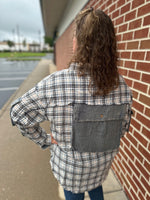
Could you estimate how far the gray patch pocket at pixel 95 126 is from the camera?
0.95m

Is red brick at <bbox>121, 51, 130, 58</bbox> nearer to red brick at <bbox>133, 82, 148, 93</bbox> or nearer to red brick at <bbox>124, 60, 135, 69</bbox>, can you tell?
red brick at <bbox>124, 60, 135, 69</bbox>

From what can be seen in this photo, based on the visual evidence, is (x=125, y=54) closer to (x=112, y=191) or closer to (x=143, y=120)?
(x=143, y=120)

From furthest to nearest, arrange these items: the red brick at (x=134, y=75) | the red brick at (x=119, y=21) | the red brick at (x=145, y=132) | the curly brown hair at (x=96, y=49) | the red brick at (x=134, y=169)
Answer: the red brick at (x=119, y=21)
the red brick at (x=134, y=169)
the red brick at (x=134, y=75)
the red brick at (x=145, y=132)
the curly brown hair at (x=96, y=49)

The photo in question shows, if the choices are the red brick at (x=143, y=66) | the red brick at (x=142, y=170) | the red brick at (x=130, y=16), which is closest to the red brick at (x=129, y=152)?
the red brick at (x=142, y=170)

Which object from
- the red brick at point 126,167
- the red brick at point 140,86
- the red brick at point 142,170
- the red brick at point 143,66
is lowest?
the red brick at point 126,167

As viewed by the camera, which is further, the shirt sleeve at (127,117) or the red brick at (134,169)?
the red brick at (134,169)

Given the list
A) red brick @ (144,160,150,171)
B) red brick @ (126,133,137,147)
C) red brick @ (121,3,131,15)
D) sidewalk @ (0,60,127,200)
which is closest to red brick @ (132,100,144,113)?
red brick @ (126,133,137,147)

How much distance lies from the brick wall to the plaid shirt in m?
0.41

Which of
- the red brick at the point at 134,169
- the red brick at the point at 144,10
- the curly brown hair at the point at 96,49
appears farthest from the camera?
the red brick at the point at 134,169

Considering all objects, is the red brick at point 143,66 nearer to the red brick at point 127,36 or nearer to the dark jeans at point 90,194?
the red brick at point 127,36

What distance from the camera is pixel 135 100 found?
5.26 ft

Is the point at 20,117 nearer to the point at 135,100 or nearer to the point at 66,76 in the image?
the point at 66,76

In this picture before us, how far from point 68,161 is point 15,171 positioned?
1627 millimetres

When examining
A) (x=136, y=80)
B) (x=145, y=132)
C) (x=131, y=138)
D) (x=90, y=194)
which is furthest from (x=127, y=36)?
(x=90, y=194)
